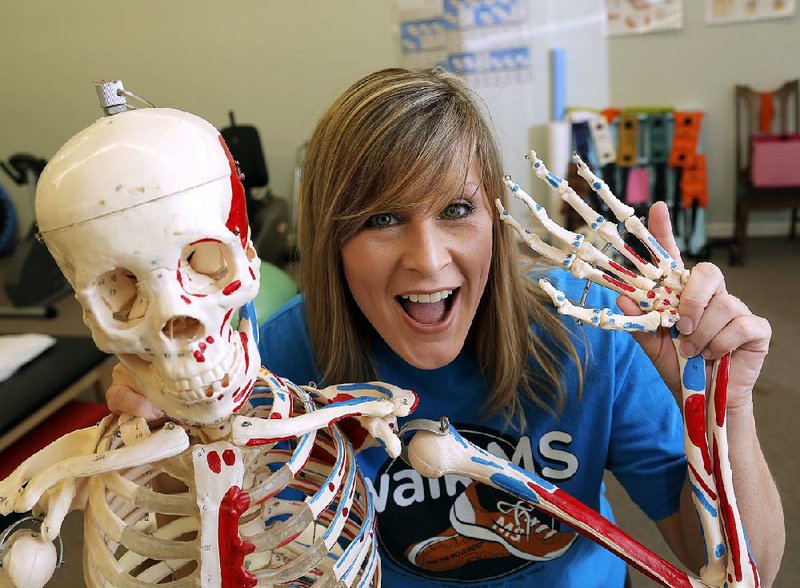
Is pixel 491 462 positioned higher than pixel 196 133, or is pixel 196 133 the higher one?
pixel 196 133

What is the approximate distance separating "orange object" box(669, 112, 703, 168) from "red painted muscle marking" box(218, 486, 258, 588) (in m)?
4.08

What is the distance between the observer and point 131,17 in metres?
4.87

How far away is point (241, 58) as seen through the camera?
4809 mm

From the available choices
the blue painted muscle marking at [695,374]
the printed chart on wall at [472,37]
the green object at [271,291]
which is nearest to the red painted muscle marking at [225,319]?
the blue painted muscle marking at [695,374]

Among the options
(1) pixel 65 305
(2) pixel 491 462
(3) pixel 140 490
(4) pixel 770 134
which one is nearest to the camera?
(3) pixel 140 490

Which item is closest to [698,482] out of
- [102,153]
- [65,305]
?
[102,153]

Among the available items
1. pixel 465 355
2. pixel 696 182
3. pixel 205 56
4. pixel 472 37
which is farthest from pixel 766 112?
pixel 465 355

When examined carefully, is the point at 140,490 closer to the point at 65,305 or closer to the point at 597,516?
the point at 597,516

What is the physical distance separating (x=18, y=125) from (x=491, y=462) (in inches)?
220

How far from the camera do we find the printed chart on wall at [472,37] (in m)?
4.41

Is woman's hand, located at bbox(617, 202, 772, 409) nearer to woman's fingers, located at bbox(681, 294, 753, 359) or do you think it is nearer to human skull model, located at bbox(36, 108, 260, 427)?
woman's fingers, located at bbox(681, 294, 753, 359)

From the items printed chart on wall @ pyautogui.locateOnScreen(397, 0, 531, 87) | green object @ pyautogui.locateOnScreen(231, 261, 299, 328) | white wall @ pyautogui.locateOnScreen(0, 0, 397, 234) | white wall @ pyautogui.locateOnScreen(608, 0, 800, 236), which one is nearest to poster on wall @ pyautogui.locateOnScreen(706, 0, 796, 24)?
white wall @ pyautogui.locateOnScreen(608, 0, 800, 236)

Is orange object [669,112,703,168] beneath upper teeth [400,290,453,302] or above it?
beneath

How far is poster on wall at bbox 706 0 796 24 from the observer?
13.3ft
